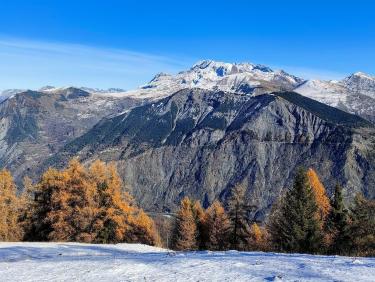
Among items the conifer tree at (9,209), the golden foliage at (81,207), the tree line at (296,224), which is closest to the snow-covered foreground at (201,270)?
the tree line at (296,224)

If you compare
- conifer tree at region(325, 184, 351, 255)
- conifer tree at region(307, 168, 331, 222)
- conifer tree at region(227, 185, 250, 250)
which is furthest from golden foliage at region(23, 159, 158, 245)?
conifer tree at region(325, 184, 351, 255)

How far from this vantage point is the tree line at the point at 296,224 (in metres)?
52.0

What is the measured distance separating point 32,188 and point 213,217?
27.9 m

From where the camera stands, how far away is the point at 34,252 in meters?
25.2

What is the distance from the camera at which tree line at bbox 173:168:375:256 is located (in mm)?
52000

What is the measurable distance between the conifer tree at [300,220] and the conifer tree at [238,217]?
888 cm

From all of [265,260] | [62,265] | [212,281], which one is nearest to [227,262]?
[265,260]

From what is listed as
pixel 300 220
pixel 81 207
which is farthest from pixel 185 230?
pixel 81 207

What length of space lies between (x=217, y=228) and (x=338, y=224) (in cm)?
1796

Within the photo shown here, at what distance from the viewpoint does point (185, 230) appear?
69.7 metres

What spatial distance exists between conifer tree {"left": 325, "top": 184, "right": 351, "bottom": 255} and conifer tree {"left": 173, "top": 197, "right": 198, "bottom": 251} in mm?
19671

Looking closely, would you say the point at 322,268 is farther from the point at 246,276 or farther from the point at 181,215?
the point at 181,215

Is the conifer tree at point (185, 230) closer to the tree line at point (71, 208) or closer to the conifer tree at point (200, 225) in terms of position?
the conifer tree at point (200, 225)

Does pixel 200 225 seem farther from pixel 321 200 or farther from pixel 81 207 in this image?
pixel 81 207
